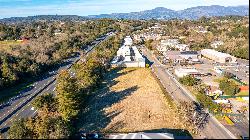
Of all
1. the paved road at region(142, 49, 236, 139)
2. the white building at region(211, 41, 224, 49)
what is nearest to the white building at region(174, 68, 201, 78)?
the paved road at region(142, 49, 236, 139)

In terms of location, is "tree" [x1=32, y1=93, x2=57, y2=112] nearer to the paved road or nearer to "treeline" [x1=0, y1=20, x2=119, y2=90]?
the paved road

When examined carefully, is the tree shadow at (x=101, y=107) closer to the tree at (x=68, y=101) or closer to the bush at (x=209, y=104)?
the tree at (x=68, y=101)

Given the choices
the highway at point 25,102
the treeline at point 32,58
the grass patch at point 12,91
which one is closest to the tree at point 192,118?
the highway at point 25,102

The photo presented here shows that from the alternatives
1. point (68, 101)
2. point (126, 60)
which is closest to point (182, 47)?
point (126, 60)

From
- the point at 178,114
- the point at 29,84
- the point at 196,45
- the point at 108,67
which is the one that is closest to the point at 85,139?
the point at 178,114

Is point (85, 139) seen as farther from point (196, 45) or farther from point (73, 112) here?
point (196, 45)

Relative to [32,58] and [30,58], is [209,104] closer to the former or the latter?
[30,58]
